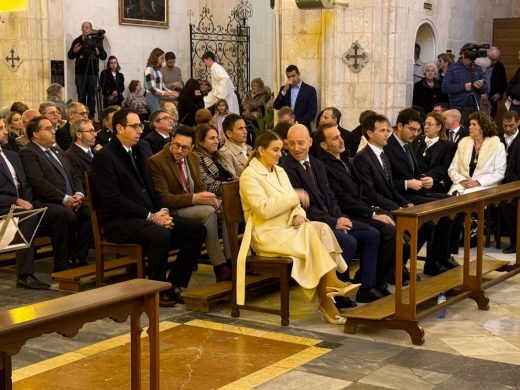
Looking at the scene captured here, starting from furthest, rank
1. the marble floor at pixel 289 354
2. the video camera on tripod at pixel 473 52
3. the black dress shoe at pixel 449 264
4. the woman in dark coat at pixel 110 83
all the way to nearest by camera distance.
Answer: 1. the woman in dark coat at pixel 110 83
2. the video camera on tripod at pixel 473 52
3. the black dress shoe at pixel 449 264
4. the marble floor at pixel 289 354

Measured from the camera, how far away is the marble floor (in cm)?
507

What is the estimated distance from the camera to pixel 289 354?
18.3ft

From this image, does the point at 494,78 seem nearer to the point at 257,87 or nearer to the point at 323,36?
the point at 323,36

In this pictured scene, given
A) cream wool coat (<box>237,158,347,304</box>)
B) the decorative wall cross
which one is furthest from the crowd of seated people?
the decorative wall cross

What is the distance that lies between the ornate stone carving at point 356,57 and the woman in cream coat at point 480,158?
8.75 ft

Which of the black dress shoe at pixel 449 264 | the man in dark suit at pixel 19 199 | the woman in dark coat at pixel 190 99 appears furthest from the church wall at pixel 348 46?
the man in dark suit at pixel 19 199

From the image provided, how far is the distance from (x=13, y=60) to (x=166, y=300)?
877 cm

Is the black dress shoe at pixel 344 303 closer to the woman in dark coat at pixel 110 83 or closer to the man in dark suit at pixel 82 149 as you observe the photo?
the man in dark suit at pixel 82 149

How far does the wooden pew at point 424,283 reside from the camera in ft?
19.2

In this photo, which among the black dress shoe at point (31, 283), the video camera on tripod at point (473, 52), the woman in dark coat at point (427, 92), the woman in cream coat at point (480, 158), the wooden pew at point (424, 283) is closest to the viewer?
the wooden pew at point (424, 283)

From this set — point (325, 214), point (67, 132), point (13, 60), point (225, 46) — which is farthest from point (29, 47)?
point (325, 214)

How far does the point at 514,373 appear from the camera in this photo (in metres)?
5.22

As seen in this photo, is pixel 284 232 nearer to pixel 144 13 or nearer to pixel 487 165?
pixel 487 165

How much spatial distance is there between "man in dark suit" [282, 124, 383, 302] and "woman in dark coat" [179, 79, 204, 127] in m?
7.25
